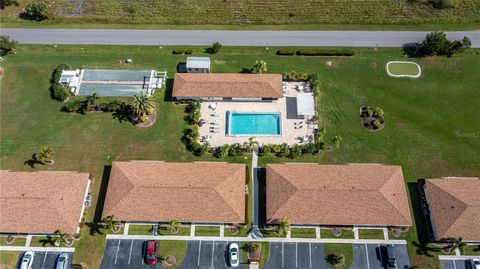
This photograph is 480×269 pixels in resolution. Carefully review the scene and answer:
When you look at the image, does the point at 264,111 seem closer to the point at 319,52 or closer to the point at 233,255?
the point at 319,52

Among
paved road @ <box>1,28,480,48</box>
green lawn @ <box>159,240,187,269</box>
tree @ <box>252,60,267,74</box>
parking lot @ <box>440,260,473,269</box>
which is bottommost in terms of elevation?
parking lot @ <box>440,260,473,269</box>

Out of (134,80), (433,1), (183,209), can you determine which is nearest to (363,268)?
(183,209)

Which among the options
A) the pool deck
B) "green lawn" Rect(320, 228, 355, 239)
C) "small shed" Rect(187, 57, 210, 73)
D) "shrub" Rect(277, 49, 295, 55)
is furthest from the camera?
"shrub" Rect(277, 49, 295, 55)

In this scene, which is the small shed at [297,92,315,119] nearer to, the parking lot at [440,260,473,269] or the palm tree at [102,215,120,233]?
the parking lot at [440,260,473,269]

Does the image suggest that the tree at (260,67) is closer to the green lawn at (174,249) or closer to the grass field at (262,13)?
the grass field at (262,13)

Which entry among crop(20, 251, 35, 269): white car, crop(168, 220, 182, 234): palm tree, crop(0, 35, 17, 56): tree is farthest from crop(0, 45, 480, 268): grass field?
crop(168, 220, 182, 234): palm tree

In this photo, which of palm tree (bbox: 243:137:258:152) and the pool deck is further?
the pool deck
